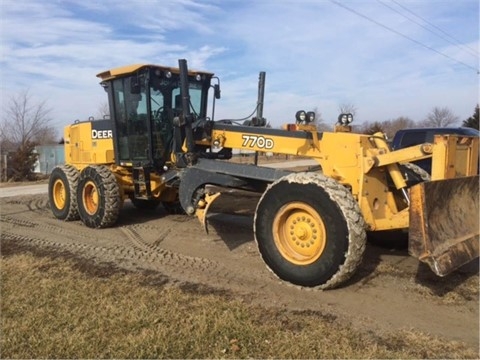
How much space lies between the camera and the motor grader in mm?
5008

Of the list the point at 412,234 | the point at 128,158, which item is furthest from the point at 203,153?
the point at 412,234

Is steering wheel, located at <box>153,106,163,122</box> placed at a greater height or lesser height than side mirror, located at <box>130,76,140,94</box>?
lesser

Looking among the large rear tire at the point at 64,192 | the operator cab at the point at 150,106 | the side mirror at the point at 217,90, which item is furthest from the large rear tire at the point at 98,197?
the side mirror at the point at 217,90

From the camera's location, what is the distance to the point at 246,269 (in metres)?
6.14

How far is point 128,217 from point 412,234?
22.5 feet

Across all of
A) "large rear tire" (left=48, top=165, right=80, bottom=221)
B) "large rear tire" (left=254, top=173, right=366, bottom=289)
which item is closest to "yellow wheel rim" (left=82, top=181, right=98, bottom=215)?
"large rear tire" (left=48, top=165, right=80, bottom=221)

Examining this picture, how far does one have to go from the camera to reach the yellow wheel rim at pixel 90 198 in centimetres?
909

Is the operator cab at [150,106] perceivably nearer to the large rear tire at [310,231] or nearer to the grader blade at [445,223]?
the large rear tire at [310,231]

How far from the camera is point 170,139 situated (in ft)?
28.4

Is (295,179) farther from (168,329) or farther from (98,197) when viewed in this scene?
(98,197)

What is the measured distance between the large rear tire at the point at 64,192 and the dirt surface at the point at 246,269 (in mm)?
238

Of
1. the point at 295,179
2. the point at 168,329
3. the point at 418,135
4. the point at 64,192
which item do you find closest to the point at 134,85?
the point at 64,192

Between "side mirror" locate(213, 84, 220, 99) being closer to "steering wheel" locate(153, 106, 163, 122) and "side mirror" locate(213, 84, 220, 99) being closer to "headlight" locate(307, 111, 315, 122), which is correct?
"steering wheel" locate(153, 106, 163, 122)

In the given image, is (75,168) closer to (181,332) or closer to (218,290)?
(218,290)
